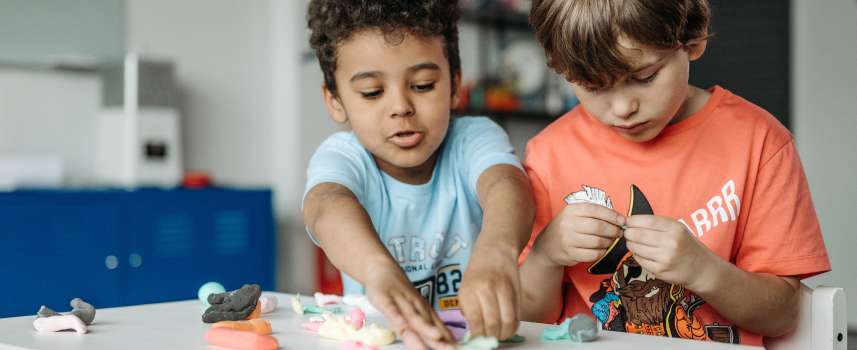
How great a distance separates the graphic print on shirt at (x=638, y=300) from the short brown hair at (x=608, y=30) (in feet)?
0.77

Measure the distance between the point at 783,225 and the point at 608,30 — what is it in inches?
13.4

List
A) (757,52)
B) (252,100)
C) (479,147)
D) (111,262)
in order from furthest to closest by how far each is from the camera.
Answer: (757,52)
(252,100)
(111,262)
(479,147)

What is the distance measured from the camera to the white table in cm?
82

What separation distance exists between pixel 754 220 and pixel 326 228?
1.76 feet

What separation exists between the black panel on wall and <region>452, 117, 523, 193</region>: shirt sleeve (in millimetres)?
3380

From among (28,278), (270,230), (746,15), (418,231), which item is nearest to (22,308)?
(28,278)

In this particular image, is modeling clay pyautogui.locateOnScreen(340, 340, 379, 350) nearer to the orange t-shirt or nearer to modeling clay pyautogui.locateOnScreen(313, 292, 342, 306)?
modeling clay pyautogui.locateOnScreen(313, 292, 342, 306)

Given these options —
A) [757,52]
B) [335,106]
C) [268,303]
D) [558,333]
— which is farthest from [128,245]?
[757,52]

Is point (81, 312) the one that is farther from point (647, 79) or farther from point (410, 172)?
point (647, 79)

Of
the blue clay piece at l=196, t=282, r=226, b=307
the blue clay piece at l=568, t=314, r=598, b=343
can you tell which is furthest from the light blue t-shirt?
the blue clay piece at l=568, t=314, r=598, b=343

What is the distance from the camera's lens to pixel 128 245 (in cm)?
335

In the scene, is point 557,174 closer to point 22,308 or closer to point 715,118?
point 715,118

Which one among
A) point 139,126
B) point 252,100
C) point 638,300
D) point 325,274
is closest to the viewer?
point 638,300

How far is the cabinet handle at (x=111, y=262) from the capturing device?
3.27m
